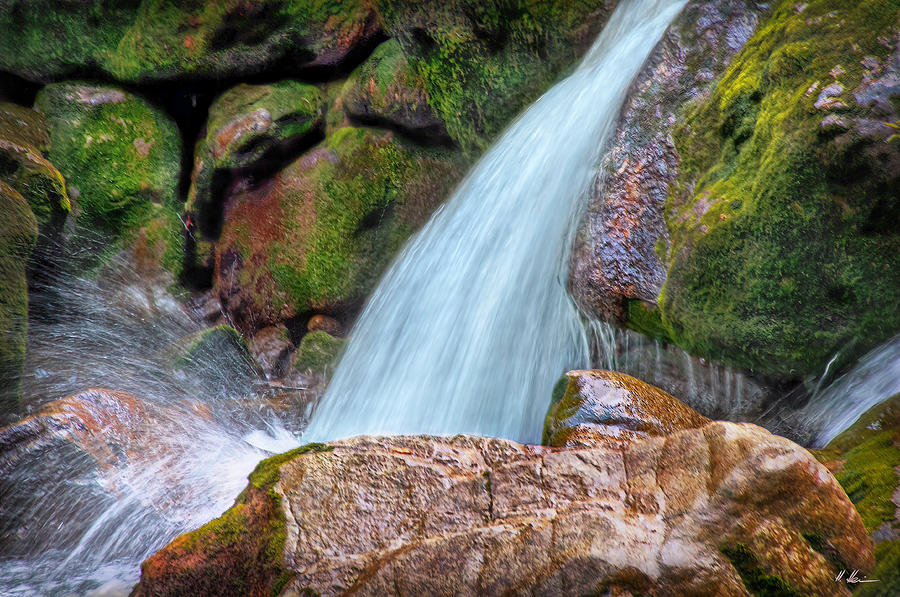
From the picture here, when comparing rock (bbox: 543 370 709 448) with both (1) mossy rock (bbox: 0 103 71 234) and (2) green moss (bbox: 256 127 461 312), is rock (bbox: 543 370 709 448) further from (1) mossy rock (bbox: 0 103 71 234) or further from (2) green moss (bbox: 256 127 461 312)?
(1) mossy rock (bbox: 0 103 71 234)

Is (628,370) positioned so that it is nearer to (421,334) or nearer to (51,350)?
(421,334)

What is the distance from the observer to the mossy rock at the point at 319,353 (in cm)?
654

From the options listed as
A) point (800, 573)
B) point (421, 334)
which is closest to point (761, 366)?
point (800, 573)

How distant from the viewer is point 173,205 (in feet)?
23.8

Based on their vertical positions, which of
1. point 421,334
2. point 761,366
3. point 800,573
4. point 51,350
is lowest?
point 51,350

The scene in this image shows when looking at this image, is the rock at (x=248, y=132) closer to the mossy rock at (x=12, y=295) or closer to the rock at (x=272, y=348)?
the rock at (x=272, y=348)

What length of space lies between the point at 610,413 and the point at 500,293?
6.76 feet

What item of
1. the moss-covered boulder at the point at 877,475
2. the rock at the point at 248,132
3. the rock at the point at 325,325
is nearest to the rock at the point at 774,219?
the moss-covered boulder at the point at 877,475

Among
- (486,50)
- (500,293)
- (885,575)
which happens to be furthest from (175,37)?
(885,575)

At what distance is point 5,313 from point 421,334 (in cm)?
318

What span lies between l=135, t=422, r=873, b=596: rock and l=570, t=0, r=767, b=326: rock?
1927mm

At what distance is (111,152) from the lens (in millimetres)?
7062

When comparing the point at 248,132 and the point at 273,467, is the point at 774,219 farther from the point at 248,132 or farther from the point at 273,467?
the point at 248,132

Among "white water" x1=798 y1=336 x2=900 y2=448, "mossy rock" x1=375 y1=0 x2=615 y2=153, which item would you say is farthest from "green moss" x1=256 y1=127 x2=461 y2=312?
"white water" x1=798 y1=336 x2=900 y2=448
